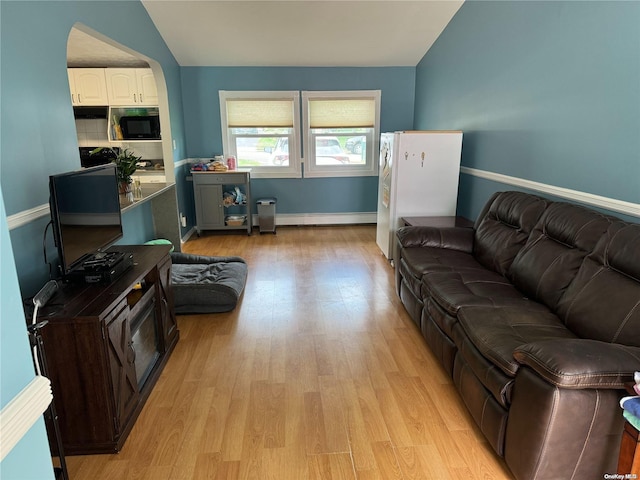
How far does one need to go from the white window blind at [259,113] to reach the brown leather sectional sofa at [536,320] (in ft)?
10.6

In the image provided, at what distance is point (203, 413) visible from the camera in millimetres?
2121

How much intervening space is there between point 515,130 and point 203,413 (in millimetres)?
3157

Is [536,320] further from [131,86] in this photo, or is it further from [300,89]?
[131,86]

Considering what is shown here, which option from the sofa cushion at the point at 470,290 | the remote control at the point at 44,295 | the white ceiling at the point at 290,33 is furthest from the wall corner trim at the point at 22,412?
the white ceiling at the point at 290,33

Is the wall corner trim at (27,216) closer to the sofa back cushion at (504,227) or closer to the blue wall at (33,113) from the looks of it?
the blue wall at (33,113)

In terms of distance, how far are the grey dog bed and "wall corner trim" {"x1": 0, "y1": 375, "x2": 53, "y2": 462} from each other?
2.18 meters

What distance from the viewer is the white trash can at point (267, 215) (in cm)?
569

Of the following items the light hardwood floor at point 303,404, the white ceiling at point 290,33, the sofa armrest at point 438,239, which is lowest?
the light hardwood floor at point 303,404

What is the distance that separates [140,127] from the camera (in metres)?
5.41

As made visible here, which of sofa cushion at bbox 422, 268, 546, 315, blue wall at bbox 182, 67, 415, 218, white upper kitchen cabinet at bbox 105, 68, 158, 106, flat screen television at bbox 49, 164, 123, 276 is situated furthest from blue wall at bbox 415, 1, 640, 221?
white upper kitchen cabinet at bbox 105, 68, 158, 106

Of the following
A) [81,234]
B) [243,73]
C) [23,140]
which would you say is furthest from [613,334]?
[243,73]

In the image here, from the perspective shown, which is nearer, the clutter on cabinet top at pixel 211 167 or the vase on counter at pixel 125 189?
the vase on counter at pixel 125 189

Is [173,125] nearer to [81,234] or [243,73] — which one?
[243,73]

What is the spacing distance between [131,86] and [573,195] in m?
5.18
